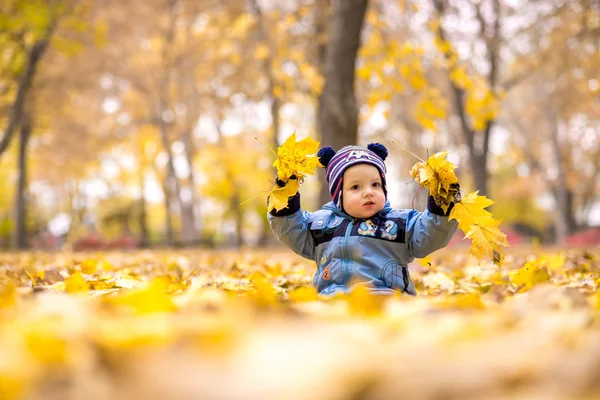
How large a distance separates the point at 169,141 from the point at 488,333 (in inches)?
586

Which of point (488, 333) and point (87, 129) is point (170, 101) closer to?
point (87, 129)

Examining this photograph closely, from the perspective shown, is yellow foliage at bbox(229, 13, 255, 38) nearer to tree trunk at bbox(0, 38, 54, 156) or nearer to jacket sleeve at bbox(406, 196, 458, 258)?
tree trunk at bbox(0, 38, 54, 156)

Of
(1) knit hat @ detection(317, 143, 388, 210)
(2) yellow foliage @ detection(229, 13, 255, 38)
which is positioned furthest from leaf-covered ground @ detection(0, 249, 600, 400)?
(2) yellow foliage @ detection(229, 13, 255, 38)

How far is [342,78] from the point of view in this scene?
604 cm

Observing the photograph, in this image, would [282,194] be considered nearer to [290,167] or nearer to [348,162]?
[290,167]

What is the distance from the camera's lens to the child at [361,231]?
228 cm

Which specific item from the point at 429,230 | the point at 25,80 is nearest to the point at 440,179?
the point at 429,230

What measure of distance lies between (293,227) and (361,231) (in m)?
0.33

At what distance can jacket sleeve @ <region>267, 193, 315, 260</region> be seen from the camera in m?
2.47

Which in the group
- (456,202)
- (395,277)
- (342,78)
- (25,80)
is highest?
(25,80)

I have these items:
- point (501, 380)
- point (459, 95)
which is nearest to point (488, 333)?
point (501, 380)

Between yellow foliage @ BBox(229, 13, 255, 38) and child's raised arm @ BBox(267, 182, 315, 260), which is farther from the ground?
yellow foliage @ BBox(229, 13, 255, 38)

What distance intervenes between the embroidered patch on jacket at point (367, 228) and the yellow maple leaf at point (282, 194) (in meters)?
0.35

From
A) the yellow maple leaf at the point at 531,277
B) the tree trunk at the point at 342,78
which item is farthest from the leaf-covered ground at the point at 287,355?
the tree trunk at the point at 342,78
